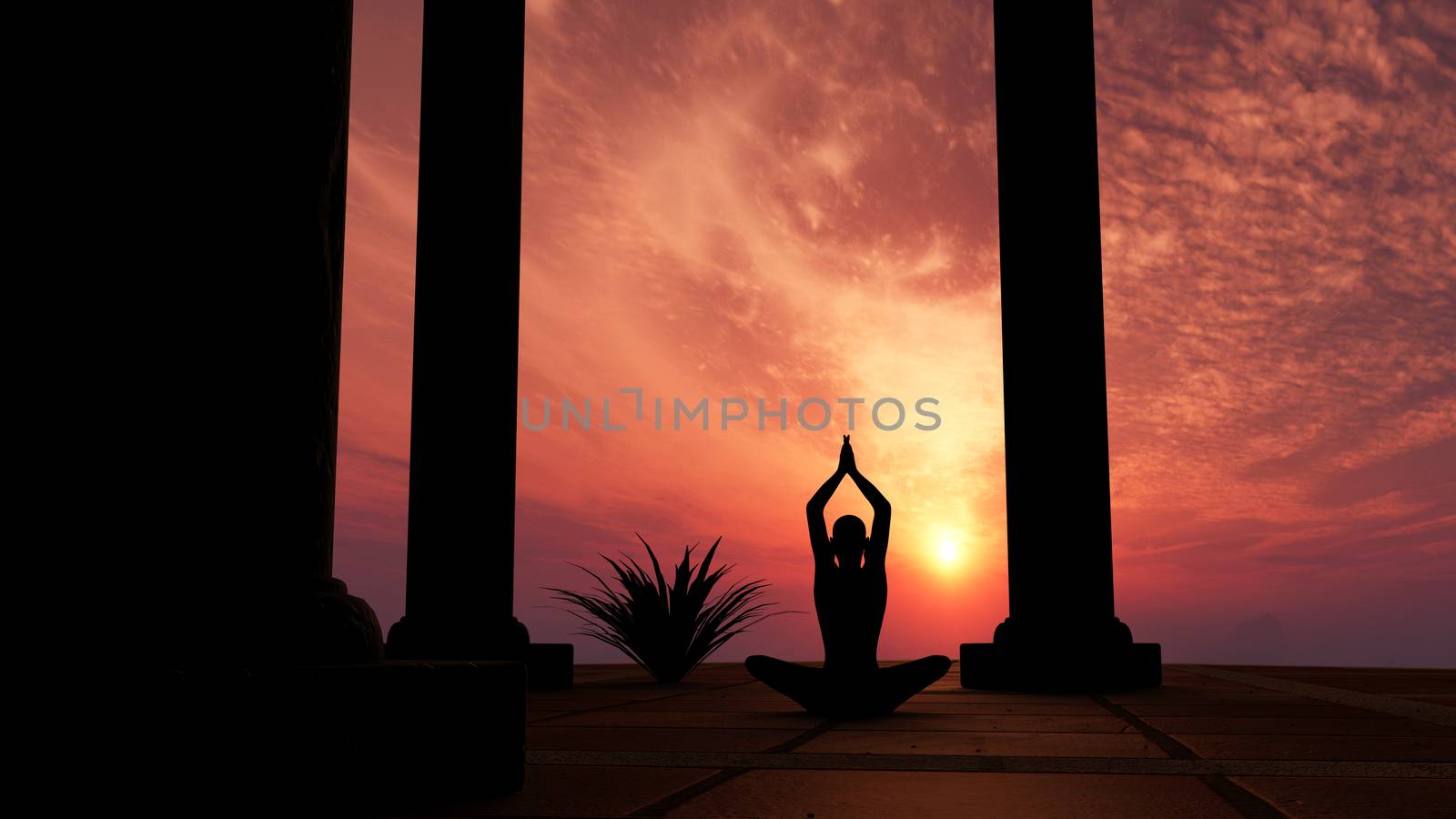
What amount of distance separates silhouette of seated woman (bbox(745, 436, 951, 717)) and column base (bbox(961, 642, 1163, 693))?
2.24 meters

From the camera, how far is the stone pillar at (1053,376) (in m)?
7.62

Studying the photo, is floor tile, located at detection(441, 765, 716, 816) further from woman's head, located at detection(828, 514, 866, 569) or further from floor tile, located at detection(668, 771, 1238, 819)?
woman's head, located at detection(828, 514, 866, 569)

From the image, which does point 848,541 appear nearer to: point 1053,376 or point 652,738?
point 652,738

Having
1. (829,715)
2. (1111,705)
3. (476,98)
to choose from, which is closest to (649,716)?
(829,715)

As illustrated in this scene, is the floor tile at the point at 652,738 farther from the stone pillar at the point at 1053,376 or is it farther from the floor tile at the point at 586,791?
the stone pillar at the point at 1053,376

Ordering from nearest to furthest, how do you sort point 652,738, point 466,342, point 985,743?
point 985,743, point 652,738, point 466,342

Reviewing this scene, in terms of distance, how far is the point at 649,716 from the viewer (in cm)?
548

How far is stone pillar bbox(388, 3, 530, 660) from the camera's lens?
8031mm

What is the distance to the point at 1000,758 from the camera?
148 inches

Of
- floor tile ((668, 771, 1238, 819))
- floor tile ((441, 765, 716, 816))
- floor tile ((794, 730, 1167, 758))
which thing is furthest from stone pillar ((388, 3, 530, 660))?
floor tile ((668, 771, 1238, 819))

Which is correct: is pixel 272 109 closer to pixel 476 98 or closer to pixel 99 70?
pixel 99 70

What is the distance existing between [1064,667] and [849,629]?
103 inches

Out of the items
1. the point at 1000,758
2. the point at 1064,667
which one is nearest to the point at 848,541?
the point at 1000,758

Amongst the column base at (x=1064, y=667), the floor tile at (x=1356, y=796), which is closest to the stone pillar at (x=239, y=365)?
the floor tile at (x=1356, y=796)
